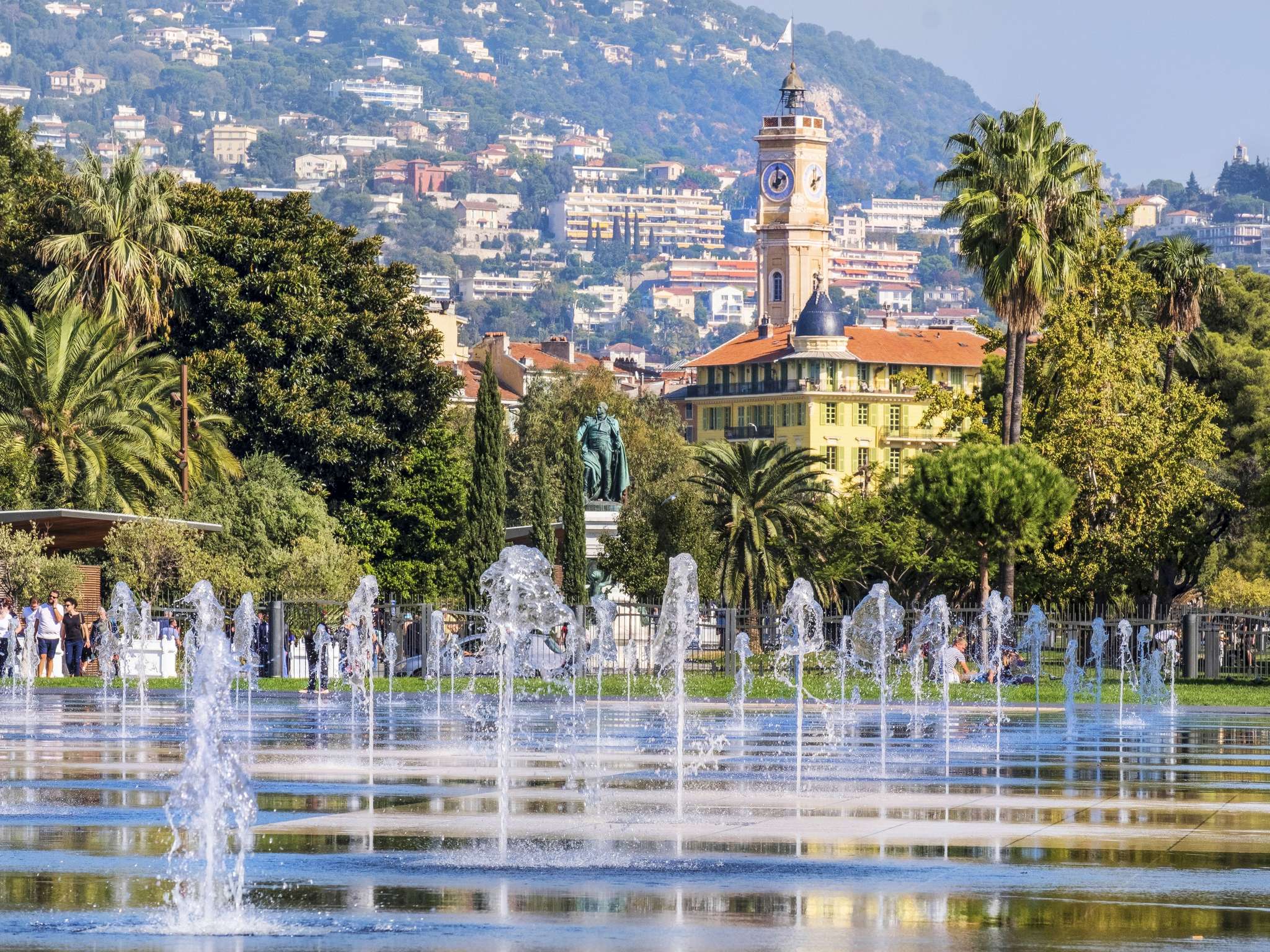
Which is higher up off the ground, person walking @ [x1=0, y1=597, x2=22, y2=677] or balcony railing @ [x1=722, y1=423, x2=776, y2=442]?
balcony railing @ [x1=722, y1=423, x2=776, y2=442]

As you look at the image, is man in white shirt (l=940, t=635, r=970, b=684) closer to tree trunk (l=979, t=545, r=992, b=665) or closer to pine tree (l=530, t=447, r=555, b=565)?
tree trunk (l=979, t=545, r=992, b=665)

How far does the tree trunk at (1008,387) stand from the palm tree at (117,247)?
20.4 metres

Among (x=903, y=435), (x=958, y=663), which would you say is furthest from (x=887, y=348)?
(x=958, y=663)

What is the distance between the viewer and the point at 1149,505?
5903 cm

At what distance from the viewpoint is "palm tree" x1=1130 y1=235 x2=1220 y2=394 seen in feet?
226

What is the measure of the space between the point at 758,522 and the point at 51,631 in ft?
74.1

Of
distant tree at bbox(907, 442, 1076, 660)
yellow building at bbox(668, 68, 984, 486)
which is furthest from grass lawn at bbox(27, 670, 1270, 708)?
yellow building at bbox(668, 68, 984, 486)

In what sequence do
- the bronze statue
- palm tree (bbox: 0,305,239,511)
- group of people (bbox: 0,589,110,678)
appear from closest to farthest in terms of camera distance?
1. group of people (bbox: 0,589,110,678)
2. palm tree (bbox: 0,305,239,511)
3. the bronze statue

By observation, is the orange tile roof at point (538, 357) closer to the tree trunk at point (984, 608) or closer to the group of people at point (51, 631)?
the tree trunk at point (984, 608)

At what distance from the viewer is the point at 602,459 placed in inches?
2702

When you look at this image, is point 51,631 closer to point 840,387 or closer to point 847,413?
point 847,413

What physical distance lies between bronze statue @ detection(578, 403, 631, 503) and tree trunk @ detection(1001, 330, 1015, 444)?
17.1 metres

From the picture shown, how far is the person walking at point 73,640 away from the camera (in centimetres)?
4322

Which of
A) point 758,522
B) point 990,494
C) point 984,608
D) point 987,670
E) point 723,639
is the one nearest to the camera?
point 987,670
